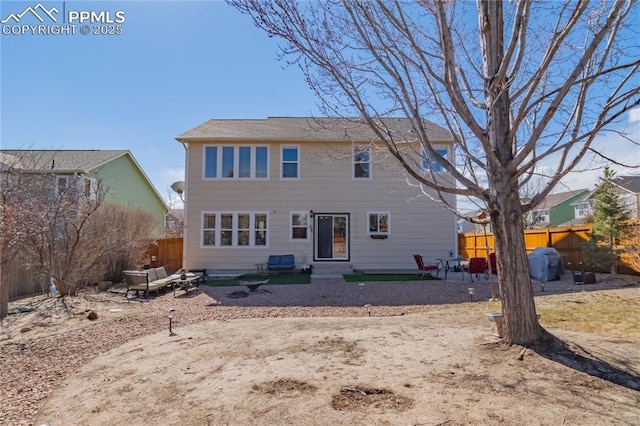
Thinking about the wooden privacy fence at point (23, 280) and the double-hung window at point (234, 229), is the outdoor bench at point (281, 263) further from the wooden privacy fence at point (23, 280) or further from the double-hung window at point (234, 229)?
the wooden privacy fence at point (23, 280)

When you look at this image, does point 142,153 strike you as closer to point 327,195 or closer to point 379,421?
point 327,195

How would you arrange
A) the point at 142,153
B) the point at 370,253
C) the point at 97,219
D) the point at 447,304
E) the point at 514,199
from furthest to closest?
1. the point at 142,153
2. the point at 370,253
3. the point at 97,219
4. the point at 447,304
5. the point at 514,199

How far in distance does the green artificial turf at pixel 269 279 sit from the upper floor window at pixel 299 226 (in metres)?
1.67

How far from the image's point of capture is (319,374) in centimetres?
386

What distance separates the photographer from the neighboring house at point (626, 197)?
8883mm

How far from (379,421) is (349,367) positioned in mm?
1181

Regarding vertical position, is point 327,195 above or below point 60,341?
above

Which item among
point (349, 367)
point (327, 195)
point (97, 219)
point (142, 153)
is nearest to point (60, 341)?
point (349, 367)

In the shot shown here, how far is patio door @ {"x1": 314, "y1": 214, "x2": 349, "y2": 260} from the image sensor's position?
14.9 m

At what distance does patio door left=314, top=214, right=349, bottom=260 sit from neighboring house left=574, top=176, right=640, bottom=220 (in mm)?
8901

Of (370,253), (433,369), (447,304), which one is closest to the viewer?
(433,369)

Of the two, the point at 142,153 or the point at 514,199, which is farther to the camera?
the point at 142,153

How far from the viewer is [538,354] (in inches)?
161

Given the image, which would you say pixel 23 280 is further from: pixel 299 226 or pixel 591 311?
pixel 591 311
